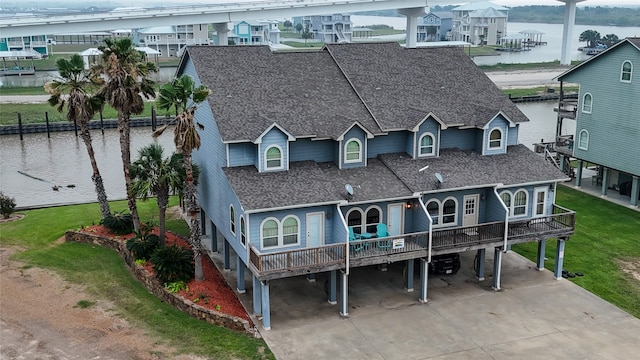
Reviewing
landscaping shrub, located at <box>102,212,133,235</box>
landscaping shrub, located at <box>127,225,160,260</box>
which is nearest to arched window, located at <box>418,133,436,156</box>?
landscaping shrub, located at <box>127,225,160,260</box>

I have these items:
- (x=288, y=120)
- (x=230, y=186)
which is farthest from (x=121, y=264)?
(x=288, y=120)

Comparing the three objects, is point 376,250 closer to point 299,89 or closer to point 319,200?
point 319,200

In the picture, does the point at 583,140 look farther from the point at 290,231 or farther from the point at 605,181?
the point at 290,231

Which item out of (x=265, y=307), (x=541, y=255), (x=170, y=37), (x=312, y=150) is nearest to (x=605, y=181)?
(x=541, y=255)

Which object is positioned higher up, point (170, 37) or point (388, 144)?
point (170, 37)

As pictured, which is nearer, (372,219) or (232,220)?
(232,220)

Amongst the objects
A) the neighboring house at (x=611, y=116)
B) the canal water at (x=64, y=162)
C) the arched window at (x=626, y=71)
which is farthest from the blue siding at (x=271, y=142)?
the arched window at (x=626, y=71)

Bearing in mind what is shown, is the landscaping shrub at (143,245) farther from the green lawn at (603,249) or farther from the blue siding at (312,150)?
the green lawn at (603,249)
